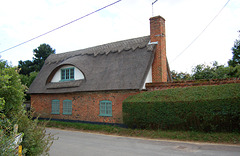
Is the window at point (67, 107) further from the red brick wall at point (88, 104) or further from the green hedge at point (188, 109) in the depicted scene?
the green hedge at point (188, 109)

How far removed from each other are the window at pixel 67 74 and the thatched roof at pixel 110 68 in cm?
64

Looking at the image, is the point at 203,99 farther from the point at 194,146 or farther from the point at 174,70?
the point at 174,70

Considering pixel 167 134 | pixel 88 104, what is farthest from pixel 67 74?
pixel 167 134

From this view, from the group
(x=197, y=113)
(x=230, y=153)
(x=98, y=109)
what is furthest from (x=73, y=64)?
(x=230, y=153)

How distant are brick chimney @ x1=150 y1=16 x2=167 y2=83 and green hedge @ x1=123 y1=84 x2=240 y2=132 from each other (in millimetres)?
3514

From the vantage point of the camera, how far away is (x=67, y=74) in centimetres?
1923

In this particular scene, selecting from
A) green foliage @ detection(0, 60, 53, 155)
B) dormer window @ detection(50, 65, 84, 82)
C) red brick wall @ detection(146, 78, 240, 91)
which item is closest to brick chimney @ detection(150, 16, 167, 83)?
red brick wall @ detection(146, 78, 240, 91)

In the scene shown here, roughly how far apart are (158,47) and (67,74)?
891 centimetres

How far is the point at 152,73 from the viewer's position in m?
16.3

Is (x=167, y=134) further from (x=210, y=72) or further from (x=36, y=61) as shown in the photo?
(x=36, y=61)

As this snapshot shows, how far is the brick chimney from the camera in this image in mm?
16016

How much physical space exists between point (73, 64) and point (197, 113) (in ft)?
36.7

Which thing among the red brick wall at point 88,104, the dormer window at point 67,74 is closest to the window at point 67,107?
the red brick wall at point 88,104

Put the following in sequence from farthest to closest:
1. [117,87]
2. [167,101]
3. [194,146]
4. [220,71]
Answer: [220,71]
[117,87]
[167,101]
[194,146]
